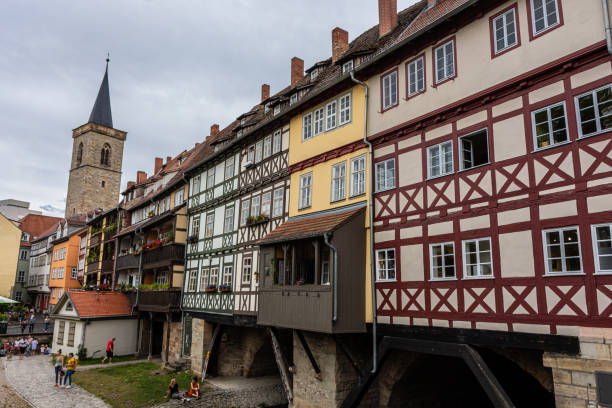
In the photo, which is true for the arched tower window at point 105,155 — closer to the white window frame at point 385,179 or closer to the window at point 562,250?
the white window frame at point 385,179

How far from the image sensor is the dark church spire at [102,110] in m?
72.9

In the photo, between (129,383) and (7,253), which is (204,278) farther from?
(7,253)

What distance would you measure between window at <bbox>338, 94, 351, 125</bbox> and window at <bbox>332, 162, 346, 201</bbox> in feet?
4.92

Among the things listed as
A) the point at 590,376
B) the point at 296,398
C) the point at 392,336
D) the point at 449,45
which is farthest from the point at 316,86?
the point at 590,376

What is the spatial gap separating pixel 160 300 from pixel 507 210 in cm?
2222

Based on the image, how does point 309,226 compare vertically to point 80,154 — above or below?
below

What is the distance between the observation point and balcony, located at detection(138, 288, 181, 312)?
85.1 ft

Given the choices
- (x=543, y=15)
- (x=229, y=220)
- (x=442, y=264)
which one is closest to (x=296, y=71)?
(x=229, y=220)

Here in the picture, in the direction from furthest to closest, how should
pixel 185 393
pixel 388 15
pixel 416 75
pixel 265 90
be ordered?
pixel 265 90 < pixel 185 393 < pixel 388 15 < pixel 416 75

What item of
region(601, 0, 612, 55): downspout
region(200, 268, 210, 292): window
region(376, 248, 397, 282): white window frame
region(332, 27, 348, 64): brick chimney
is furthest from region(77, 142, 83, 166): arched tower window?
region(601, 0, 612, 55): downspout

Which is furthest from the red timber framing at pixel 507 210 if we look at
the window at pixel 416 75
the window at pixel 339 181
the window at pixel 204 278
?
the window at pixel 204 278

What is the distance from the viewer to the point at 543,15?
995cm

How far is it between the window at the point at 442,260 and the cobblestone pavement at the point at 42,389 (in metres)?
15.4

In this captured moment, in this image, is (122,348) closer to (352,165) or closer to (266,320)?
(266,320)
